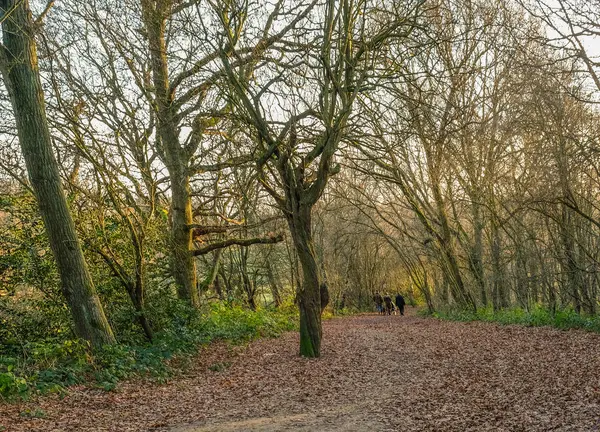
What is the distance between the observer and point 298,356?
11.5 metres

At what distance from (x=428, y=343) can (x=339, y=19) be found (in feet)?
26.3

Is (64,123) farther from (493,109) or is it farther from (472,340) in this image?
(493,109)

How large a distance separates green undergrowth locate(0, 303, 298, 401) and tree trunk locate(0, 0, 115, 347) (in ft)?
1.90

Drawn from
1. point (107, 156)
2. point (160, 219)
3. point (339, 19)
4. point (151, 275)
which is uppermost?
point (339, 19)

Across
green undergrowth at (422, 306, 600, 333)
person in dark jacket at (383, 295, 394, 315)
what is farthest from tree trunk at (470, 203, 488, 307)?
person in dark jacket at (383, 295, 394, 315)

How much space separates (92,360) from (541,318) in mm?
11492

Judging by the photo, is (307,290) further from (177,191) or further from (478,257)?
(478,257)

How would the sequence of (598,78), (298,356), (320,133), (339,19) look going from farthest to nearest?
(320,133)
(298,356)
(339,19)
(598,78)

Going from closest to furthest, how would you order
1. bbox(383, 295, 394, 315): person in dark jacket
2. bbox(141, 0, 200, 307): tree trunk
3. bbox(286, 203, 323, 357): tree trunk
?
bbox(286, 203, 323, 357): tree trunk
bbox(141, 0, 200, 307): tree trunk
bbox(383, 295, 394, 315): person in dark jacket

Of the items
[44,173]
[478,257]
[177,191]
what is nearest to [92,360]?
[44,173]

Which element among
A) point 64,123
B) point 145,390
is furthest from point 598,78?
point 64,123

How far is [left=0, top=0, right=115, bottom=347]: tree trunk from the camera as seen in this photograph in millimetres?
9211

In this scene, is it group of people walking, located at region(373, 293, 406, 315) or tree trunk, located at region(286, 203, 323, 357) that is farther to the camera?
group of people walking, located at region(373, 293, 406, 315)

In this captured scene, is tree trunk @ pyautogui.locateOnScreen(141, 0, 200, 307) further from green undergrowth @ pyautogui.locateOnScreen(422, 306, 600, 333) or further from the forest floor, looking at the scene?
green undergrowth @ pyautogui.locateOnScreen(422, 306, 600, 333)
